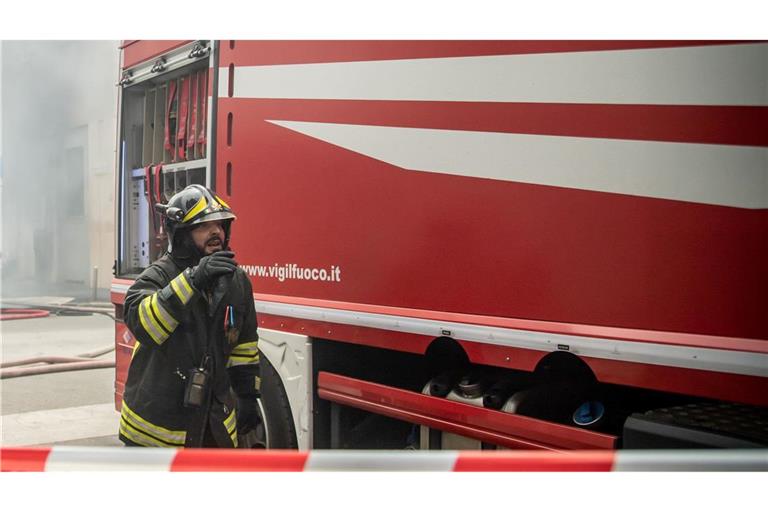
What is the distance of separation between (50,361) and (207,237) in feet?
14.4

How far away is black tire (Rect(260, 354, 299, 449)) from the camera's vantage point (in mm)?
3371

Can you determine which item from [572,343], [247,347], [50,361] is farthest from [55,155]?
[50,361]

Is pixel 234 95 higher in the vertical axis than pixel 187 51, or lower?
lower

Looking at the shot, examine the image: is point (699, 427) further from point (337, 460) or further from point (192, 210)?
point (192, 210)

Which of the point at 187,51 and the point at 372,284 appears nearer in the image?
the point at 372,284

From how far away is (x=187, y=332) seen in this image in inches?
111

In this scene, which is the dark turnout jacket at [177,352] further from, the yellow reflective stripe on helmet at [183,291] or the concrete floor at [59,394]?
the concrete floor at [59,394]

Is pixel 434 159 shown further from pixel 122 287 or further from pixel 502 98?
pixel 122 287

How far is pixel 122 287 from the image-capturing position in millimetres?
4203

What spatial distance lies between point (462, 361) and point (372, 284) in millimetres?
421

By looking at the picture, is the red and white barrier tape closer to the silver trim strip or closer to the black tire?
the silver trim strip

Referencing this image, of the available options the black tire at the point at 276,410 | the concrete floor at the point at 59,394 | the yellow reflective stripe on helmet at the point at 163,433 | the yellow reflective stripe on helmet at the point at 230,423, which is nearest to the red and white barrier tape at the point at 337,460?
the yellow reflective stripe on helmet at the point at 163,433

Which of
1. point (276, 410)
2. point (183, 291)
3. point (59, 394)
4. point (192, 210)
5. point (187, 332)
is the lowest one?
point (59, 394)
